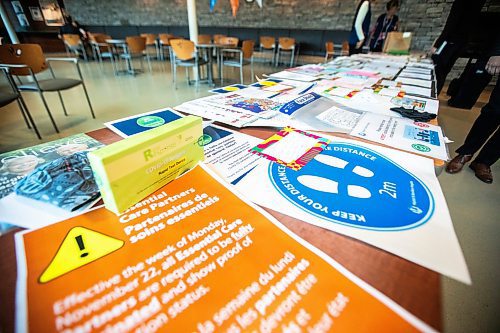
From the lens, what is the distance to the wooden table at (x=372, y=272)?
25cm

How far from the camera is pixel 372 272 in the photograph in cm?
29

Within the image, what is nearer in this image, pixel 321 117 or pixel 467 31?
pixel 321 117

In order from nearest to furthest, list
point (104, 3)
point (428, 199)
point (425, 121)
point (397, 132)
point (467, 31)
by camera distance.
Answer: point (428, 199) → point (397, 132) → point (425, 121) → point (467, 31) → point (104, 3)

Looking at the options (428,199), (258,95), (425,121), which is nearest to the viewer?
(428,199)

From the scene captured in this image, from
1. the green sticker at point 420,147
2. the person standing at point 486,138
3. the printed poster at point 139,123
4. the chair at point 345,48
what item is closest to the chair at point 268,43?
the chair at point 345,48

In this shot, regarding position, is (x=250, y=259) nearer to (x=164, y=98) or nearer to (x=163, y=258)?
(x=163, y=258)

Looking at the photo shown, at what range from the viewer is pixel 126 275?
27 cm

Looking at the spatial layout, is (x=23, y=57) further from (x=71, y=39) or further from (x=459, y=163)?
(x=71, y=39)

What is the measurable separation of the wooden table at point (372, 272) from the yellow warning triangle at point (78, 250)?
0.04m

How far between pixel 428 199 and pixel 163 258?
0.46 m

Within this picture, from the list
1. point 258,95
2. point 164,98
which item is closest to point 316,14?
point 164,98

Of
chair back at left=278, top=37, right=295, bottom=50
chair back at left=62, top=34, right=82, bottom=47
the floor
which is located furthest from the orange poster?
chair back at left=62, top=34, right=82, bottom=47

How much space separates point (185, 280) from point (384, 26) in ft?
14.5

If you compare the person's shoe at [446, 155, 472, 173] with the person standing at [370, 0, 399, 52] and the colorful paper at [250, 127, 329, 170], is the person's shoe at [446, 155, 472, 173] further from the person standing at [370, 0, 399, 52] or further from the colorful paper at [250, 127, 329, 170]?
the person standing at [370, 0, 399, 52]
